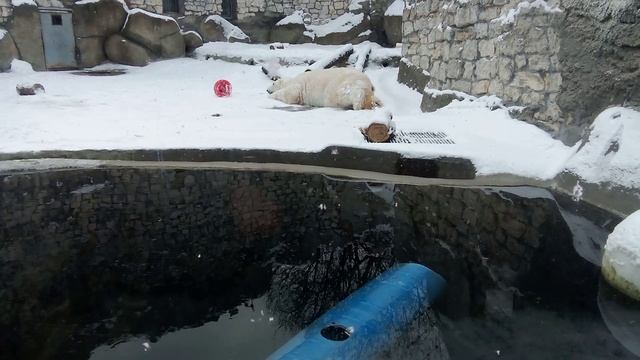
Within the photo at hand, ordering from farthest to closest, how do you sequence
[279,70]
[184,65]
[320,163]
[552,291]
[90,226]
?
[184,65] → [279,70] → [320,163] → [90,226] → [552,291]

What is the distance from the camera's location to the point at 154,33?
1223cm

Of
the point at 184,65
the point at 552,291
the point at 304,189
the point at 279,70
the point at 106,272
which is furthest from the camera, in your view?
the point at 184,65

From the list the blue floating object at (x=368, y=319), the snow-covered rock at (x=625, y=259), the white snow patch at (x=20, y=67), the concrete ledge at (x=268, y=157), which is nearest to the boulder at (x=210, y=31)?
the white snow patch at (x=20, y=67)

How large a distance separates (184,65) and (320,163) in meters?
8.49

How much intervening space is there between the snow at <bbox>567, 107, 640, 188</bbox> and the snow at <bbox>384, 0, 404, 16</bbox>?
10.5 m

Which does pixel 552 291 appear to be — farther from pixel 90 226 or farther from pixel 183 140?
pixel 183 140

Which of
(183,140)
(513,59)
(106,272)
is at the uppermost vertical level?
(513,59)

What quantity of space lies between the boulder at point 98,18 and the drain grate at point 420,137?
31.0 feet

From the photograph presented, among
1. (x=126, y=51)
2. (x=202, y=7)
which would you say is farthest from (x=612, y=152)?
(x=202, y=7)

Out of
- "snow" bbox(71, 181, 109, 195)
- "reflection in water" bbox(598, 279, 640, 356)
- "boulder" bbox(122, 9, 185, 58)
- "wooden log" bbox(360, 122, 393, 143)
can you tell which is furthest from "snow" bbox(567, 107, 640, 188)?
"boulder" bbox(122, 9, 185, 58)

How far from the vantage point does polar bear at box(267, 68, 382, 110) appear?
23.2ft

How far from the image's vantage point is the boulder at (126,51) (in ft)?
39.3

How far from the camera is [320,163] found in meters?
4.77

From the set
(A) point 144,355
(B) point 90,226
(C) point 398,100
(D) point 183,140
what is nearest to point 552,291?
(A) point 144,355
